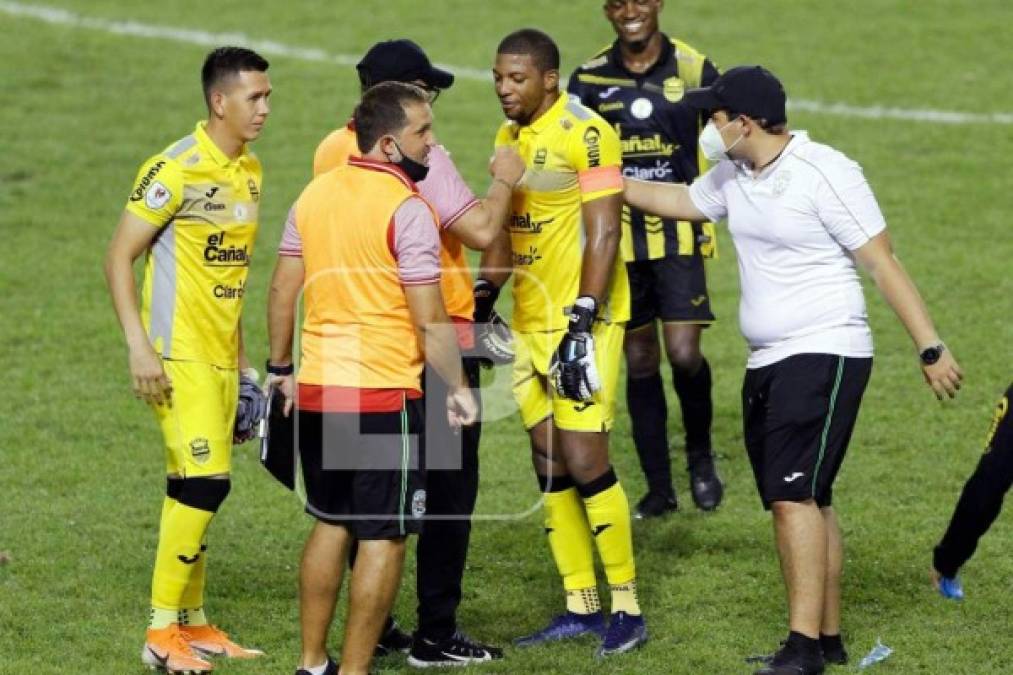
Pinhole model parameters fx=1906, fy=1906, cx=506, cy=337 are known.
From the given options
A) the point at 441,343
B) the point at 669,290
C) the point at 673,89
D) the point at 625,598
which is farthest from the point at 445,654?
the point at 673,89

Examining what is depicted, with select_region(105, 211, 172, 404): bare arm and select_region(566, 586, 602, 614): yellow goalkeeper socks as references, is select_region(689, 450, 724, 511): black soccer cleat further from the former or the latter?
select_region(105, 211, 172, 404): bare arm

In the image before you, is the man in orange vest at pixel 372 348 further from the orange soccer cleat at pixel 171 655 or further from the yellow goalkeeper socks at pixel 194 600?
the yellow goalkeeper socks at pixel 194 600

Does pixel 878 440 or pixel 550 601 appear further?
pixel 878 440

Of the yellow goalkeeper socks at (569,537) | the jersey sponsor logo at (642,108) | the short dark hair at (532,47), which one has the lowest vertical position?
the yellow goalkeeper socks at (569,537)

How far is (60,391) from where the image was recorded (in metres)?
12.9

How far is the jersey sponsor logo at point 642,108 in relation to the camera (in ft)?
35.3

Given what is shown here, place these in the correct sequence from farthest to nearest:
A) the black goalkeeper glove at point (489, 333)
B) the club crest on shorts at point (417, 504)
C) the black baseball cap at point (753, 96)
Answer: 1. the black goalkeeper glove at point (489, 333)
2. the black baseball cap at point (753, 96)
3. the club crest on shorts at point (417, 504)

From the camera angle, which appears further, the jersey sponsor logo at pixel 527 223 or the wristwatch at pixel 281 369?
the jersey sponsor logo at pixel 527 223

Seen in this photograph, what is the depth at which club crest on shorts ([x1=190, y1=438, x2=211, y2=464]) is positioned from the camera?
8250 mm

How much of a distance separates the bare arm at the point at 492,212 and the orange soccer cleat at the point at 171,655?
213cm

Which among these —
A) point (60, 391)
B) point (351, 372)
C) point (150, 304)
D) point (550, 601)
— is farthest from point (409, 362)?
point (60, 391)

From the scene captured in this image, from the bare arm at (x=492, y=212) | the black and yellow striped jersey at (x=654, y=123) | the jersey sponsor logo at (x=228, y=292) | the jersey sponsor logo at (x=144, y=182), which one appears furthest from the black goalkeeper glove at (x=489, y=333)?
the black and yellow striped jersey at (x=654, y=123)

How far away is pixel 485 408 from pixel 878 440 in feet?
8.01

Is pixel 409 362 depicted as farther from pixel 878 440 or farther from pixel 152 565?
pixel 878 440
